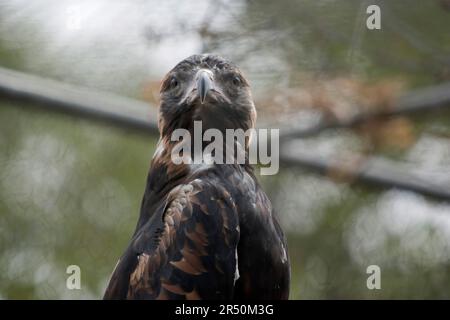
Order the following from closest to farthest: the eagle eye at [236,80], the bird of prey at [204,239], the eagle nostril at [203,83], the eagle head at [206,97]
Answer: the bird of prey at [204,239], the eagle nostril at [203,83], the eagle head at [206,97], the eagle eye at [236,80]

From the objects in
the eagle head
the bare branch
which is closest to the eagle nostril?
the eagle head

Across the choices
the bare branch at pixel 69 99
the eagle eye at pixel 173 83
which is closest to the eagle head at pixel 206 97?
the eagle eye at pixel 173 83

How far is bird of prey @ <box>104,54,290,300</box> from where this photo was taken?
4223 millimetres

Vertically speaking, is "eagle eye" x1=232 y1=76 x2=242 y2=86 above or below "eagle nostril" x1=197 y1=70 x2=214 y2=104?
above

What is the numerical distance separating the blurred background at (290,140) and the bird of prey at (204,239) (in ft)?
0.95

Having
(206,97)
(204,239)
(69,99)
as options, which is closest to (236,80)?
(206,97)

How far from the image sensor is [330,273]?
6129mm

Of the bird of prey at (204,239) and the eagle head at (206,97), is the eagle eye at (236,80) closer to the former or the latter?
the eagle head at (206,97)

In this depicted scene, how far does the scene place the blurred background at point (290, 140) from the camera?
4.56 meters

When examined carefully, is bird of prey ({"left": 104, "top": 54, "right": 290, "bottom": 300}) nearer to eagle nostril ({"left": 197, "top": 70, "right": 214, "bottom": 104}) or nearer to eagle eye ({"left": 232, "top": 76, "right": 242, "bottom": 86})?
eagle nostril ({"left": 197, "top": 70, "right": 214, "bottom": 104})

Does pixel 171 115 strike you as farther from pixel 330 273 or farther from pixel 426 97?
pixel 330 273

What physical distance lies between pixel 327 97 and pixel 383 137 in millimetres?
342

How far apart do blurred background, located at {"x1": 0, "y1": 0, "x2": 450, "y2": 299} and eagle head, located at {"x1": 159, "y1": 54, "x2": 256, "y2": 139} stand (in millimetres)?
83

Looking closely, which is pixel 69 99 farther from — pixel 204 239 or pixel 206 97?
pixel 204 239
